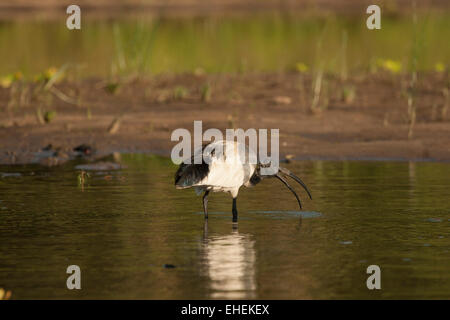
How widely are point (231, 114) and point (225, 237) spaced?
9.43 meters

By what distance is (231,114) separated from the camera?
19.1 metres

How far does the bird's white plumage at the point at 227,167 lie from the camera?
10.3m

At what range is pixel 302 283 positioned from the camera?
7922 mm

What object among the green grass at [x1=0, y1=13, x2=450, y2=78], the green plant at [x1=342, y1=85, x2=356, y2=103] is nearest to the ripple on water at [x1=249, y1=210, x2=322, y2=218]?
the green plant at [x1=342, y1=85, x2=356, y2=103]

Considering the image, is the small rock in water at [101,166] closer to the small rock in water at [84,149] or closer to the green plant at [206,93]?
the small rock in water at [84,149]

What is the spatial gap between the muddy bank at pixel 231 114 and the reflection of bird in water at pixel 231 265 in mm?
6462

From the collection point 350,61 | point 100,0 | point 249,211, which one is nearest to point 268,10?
point 100,0

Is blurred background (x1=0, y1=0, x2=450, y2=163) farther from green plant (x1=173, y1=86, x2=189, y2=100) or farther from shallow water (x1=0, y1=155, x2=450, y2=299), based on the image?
shallow water (x1=0, y1=155, x2=450, y2=299)

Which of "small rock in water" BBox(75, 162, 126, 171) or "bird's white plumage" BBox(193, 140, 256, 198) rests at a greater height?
"bird's white plumage" BBox(193, 140, 256, 198)

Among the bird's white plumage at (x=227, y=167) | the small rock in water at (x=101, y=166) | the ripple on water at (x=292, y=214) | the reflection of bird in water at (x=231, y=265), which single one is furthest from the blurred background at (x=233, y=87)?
the reflection of bird in water at (x=231, y=265)

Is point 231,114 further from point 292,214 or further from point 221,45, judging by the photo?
point 221,45

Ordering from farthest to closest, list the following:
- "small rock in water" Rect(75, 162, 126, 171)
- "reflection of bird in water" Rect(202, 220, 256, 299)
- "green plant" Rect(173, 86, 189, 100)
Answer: "green plant" Rect(173, 86, 189, 100)
"small rock in water" Rect(75, 162, 126, 171)
"reflection of bird in water" Rect(202, 220, 256, 299)

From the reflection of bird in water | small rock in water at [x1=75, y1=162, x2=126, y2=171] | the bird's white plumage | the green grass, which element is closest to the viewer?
the reflection of bird in water

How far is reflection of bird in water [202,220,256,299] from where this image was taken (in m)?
7.72
